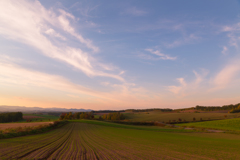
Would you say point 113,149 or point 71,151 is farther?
point 113,149

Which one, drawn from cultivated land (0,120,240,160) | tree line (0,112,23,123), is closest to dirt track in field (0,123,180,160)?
cultivated land (0,120,240,160)

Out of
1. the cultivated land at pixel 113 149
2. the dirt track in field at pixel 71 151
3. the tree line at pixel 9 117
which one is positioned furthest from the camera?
the tree line at pixel 9 117

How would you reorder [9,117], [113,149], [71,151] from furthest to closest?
[9,117], [113,149], [71,151]

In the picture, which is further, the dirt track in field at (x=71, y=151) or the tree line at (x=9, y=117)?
the tree line at (x=9, y=117)

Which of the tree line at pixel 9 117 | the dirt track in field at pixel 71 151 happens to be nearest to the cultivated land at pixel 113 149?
the dirt track in field at pixel 71 151

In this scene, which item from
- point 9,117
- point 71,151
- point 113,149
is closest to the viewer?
point 71,151

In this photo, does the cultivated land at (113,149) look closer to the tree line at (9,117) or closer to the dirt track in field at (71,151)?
the dirt track in field at (71,151)

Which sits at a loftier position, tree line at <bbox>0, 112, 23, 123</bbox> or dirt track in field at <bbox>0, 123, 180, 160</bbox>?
dirt track in field at <bbox>0, 123, 180, 160</bbox>

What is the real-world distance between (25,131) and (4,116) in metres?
96.4

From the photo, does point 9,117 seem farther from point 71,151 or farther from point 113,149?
point 113,149

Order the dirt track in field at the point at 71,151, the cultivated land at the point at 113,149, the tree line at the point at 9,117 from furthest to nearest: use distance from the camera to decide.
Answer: the tree line at the point at 9,117 < the cultivated land at the point at 113,149 < the dirt track in field at the point at 71,151

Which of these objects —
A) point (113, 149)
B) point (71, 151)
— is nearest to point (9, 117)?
point (71, 151)

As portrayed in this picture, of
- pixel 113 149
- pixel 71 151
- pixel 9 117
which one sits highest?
pixel 71 151

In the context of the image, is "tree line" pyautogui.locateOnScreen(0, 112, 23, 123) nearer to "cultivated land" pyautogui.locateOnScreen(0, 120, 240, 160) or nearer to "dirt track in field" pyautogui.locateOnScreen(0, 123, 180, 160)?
"cultivated land" pyautogui.locateOnScreen(0, 120, 240, 160)
